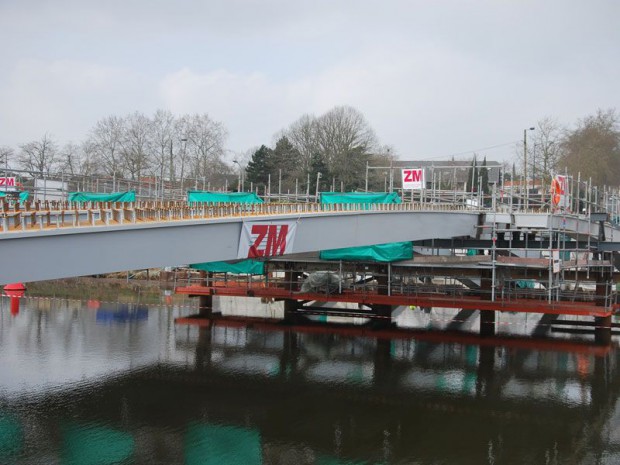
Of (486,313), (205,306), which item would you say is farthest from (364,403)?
(205,306)

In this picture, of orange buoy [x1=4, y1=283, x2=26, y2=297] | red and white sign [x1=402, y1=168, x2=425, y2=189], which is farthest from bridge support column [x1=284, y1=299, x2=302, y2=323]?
orange buoy [x1=4, y1=283, x2=26, y2=297]

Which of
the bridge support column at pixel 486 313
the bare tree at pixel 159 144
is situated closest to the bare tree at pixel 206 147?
the bare tree at pixel 159 144

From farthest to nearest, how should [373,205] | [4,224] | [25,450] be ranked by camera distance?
[373,205] < [25,450] < [4,224]

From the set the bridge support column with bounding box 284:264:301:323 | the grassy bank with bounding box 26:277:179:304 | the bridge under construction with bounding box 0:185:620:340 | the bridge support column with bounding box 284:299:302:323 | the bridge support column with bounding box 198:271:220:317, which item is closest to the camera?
the bridge under construction with bounding box 0:185:620:340

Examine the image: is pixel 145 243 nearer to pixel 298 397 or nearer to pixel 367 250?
pixel 298 397

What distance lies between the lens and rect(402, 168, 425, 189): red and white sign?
90.2 feet

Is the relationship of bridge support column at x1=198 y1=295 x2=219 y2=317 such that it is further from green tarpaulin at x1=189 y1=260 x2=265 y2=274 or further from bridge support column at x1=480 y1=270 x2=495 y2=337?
bridge support column at x1=480 y1=270 x2=495 y2=337

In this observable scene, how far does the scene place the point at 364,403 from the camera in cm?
1805

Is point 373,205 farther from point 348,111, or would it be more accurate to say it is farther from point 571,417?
point 348,111

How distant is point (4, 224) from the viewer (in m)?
11.0

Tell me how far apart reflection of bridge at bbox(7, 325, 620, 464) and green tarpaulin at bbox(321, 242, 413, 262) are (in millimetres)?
4273

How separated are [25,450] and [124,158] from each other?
1874 inches

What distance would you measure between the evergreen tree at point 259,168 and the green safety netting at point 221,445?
1744 inches

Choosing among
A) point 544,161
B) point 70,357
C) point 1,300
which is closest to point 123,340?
point 70,357
